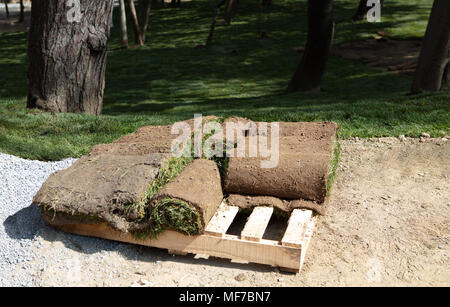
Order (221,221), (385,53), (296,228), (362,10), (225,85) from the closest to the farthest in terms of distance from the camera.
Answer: (296,228) < (221,221) < (225,85) < (385,53) < (362,10)

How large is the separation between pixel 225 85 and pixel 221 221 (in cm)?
977

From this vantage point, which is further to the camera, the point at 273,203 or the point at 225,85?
the point at 225,85

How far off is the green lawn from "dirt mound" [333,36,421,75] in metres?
0.60

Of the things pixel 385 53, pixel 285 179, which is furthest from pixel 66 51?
pixel 385 53

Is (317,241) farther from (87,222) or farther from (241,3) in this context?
(241,3)

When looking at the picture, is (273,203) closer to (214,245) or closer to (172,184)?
(214,245)

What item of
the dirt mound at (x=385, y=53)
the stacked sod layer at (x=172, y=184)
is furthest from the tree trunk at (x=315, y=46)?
the stacked sod layer at (x=172, y=184)

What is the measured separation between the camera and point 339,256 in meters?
3.95

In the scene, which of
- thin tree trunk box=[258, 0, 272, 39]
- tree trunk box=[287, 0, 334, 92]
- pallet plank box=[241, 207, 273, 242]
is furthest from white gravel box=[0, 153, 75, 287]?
thin tree trunk box=[258, 0, 272, 39]

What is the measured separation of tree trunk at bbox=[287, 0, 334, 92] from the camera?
10.6 m

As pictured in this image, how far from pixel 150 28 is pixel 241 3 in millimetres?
6532

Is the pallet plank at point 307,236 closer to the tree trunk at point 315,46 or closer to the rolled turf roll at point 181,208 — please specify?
the rolled turf roll at point 181,208

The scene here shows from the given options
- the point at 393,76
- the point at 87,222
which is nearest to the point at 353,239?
the point at 87,222

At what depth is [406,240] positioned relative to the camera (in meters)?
4.12
